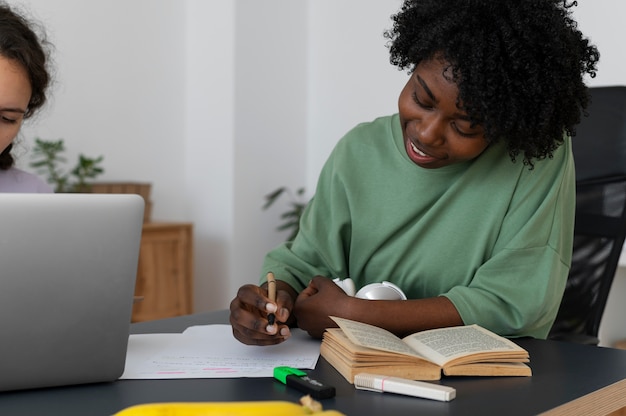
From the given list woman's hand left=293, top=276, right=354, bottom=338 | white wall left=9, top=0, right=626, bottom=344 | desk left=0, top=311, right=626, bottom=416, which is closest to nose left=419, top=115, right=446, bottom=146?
woman's hand left=293, top=276, right=354, bottom=338

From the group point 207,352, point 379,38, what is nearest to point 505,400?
point 207,352

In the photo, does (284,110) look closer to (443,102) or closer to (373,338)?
(443,102)

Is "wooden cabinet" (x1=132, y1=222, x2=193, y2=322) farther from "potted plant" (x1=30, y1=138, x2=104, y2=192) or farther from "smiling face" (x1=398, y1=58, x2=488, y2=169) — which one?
"smiling face" (x1=398, y1=58, x2=488, y2=169)

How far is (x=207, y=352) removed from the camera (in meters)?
1.12

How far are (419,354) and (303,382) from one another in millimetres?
192

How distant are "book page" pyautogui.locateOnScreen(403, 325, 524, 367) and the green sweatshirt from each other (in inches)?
4.1

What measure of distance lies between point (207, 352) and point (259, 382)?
0.56ft

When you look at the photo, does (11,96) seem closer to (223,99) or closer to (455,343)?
(455,343)

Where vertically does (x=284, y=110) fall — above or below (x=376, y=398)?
above

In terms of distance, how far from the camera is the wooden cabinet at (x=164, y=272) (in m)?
3.46

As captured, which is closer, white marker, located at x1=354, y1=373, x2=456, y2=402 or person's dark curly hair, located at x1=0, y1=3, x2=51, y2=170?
white marker, located at x1=354, y1=373, x2=456, y2=402

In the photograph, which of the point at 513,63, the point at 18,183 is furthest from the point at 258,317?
the point at 18,183

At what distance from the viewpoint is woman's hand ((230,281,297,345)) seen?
112 cm

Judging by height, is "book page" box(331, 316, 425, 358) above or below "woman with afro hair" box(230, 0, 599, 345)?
below
